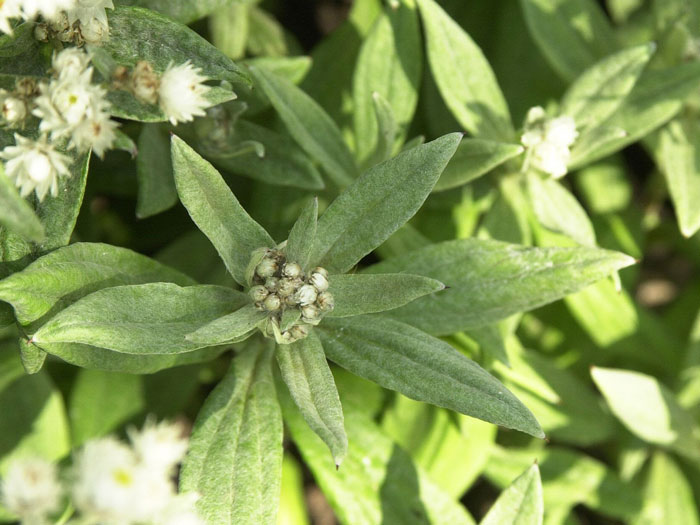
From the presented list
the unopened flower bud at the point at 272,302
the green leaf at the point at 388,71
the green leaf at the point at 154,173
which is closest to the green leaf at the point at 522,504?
the unopened flower bud at the point at 272,302

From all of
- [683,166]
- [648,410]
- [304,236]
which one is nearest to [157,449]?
[304,236]

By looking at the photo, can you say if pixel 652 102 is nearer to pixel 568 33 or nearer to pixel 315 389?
pixel 568 33

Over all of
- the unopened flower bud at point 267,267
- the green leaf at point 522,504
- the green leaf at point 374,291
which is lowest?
the green leaf at point 522,504

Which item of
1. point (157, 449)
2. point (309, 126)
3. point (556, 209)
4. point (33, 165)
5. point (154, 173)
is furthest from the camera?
point (556, 209)

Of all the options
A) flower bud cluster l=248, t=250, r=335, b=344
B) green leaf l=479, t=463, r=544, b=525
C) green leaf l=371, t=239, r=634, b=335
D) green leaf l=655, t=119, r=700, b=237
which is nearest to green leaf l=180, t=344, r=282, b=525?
flower bud cluster l=248, t=250, r=335, b=344

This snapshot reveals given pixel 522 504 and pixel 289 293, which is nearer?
pixel 289 293

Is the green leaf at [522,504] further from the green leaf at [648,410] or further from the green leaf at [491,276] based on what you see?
the green leaf at [648,410]
